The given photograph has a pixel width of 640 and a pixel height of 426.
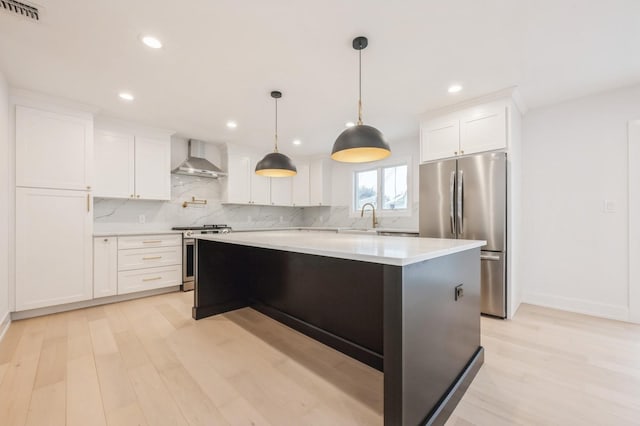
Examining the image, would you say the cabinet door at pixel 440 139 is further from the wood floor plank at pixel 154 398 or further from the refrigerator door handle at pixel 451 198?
the wood floor plank at pixel 154 398

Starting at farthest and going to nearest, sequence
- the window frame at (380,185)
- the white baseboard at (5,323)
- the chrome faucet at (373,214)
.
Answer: the chrome faucet at (373,214) < the window frame at (380,185) < the white baseboard at (5,323)

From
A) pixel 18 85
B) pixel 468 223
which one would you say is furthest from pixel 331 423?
pixel 18 85

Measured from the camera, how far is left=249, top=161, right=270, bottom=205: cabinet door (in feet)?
16.9

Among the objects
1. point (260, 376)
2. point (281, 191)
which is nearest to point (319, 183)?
point (281, 191)

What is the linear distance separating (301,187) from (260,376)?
4.37m

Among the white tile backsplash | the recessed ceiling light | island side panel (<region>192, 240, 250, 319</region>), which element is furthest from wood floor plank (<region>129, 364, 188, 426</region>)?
the white tile backsplash

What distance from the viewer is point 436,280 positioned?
1410 millimetres

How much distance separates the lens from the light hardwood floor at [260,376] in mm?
1462

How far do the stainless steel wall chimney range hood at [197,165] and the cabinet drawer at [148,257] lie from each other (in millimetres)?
1214

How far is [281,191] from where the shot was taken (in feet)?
18.6

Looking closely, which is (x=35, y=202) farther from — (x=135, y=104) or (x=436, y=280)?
(x=436, y=280)

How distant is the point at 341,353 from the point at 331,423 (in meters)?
0.73

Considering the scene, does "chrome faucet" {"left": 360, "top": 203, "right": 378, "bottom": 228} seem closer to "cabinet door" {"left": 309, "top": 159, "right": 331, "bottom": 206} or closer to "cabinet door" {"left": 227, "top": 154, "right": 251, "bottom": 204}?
"cabinet door" {"left": 309, "top": 159, "right": 331, "bottom": 206}

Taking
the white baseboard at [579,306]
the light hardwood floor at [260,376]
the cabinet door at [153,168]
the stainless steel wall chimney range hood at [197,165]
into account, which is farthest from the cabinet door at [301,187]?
the white baseboard at [579,306]
